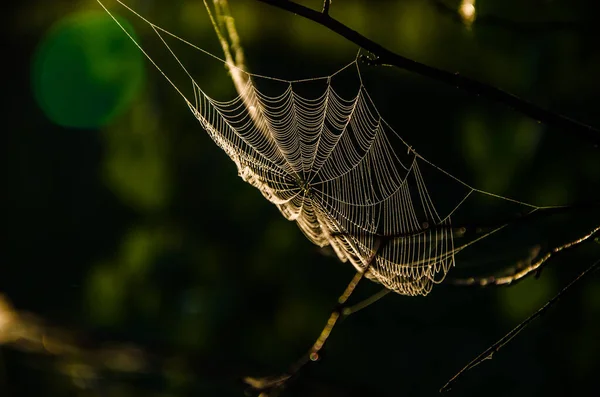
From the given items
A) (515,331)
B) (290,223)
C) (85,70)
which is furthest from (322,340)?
(85,70)

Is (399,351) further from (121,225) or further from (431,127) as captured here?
(121,225)

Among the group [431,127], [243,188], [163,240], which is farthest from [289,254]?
[431,127]

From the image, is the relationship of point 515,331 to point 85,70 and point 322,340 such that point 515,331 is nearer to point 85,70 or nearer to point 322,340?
point 322,340

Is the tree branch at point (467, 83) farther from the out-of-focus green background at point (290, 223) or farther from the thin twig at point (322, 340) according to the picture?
the out-of-focus green background at point (290, 223)

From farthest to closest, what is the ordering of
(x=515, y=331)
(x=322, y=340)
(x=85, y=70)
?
(x=85, y=70)
(x=515, y=331)
(x=322, y=340)

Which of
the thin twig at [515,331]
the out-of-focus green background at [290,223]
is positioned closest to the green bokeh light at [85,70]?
the out-of-focus green background at [290,223]

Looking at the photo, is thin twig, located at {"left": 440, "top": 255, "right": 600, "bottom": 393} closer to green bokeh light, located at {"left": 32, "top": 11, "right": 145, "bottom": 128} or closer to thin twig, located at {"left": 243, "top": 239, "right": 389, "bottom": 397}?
thin twig, located at {"left": 243, "top": 239, "right": 389, "bottom": 397}
